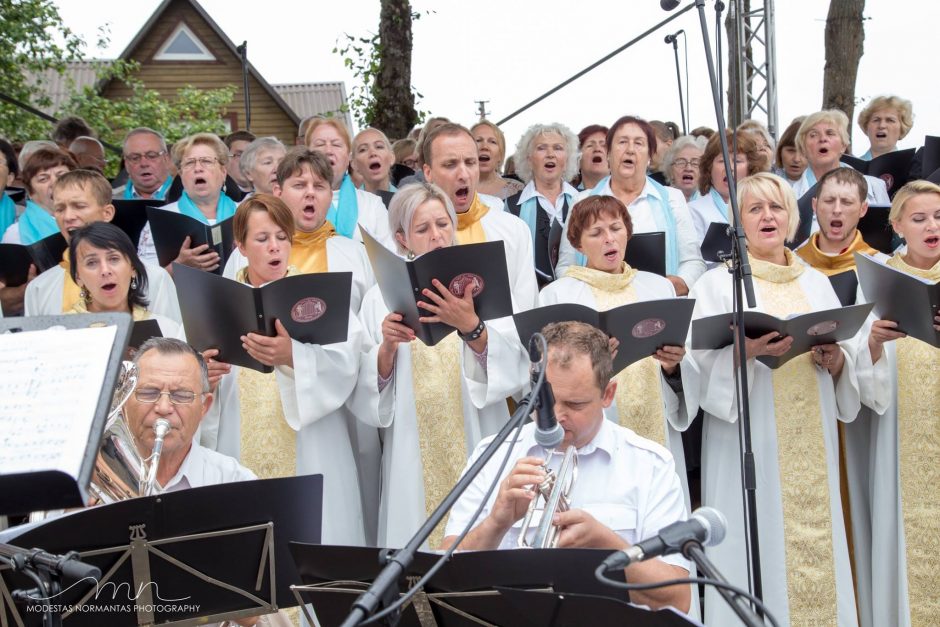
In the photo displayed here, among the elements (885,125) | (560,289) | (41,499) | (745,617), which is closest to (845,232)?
(560,289)

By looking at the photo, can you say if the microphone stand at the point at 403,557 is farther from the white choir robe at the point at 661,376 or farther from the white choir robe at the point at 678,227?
the white choir robe at the point at 678,227

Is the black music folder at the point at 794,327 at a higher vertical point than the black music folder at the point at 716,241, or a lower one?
lower

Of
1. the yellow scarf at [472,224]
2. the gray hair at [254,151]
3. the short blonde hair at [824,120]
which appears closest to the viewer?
the yellow scarf at [472,224]

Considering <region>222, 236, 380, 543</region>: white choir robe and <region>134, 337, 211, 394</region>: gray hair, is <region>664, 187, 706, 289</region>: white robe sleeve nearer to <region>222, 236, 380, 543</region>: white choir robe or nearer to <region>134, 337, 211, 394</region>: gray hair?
<region>222, 236, 380, 543</region>: white choir robe

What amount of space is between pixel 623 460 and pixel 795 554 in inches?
79.1

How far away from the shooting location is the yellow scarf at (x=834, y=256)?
245 inches

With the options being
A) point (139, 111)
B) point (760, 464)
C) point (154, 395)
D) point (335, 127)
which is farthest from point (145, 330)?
point (139, 111)

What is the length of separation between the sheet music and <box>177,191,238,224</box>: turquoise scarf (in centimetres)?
475

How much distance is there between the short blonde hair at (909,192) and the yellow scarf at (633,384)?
57.2 inches

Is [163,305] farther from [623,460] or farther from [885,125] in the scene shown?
[885,125]

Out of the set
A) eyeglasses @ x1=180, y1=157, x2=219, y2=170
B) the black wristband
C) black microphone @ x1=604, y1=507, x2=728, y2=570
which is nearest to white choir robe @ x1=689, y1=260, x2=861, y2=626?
the black wristband

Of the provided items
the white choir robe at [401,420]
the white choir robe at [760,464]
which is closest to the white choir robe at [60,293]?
the white choir robe at [401,420]

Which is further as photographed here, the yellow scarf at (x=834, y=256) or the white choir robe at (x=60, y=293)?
the yellow scarf at (x=834, y=256)

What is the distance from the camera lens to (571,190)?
7527mm
